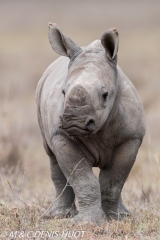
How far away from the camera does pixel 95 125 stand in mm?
6770

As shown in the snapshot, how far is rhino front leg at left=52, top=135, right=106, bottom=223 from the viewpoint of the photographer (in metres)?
7.33

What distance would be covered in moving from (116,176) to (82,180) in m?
0.43

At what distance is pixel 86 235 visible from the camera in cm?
667

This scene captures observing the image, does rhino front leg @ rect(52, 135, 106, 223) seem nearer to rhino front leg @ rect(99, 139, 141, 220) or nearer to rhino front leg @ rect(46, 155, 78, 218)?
rhino front leg @ rect(99, 139, 141, 220)

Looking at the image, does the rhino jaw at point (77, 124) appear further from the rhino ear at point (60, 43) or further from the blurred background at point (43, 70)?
the rhino ear at point (60, 43)

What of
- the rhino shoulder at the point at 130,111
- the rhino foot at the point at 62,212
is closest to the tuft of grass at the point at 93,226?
the rhino foot at the point at 62,212

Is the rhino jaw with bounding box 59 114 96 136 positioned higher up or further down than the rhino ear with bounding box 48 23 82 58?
further down

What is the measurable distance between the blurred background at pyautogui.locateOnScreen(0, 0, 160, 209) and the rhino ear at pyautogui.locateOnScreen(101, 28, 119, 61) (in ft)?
4.44

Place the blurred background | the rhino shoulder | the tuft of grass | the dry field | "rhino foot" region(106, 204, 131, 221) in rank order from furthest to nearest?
the blurred background, "rhino foot" region(106, 204, 131, 221), the rhino shoulder, the dry field, the tuft of grass

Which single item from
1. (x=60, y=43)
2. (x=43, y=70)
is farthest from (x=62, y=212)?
(x=43, y=70)

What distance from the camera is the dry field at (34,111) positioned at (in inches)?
286

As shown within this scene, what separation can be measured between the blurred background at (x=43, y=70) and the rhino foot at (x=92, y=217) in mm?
611

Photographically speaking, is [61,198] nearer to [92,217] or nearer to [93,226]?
[92,217]

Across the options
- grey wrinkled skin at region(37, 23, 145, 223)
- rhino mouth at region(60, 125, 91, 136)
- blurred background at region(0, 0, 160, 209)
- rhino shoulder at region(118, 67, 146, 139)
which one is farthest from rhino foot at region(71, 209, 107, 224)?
rhino mouth at region(60, 125, 91, 136)
